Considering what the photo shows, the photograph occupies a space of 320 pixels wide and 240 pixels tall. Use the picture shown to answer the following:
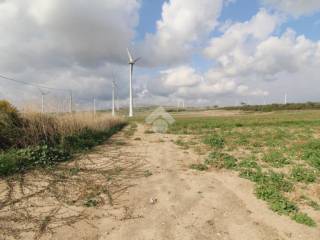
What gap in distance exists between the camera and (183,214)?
3768 mm

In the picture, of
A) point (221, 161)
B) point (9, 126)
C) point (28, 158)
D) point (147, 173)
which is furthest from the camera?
point (9, 126)

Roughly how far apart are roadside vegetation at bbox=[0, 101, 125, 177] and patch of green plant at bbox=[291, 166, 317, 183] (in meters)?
5.47

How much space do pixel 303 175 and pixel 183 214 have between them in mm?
3242

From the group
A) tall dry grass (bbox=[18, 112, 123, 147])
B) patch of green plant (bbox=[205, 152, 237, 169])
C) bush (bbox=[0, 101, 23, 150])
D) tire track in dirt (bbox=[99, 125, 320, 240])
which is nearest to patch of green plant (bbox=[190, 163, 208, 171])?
patch of green plant (bbox=[205, 152, 237, 169])

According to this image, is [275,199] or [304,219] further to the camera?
[275,199]

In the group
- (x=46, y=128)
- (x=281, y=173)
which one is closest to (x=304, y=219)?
(x=281, y=173)

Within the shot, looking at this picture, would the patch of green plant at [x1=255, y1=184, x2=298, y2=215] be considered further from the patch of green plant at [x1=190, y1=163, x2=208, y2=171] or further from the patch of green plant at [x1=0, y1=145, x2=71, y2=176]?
the patch of green plant at [x1=0, y1=145, x2=71, y2=176]

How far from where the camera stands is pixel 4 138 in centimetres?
710

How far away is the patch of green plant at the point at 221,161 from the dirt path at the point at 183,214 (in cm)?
91

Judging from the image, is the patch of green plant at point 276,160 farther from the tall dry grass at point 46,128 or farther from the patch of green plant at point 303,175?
the tall dry grass at point 46,128

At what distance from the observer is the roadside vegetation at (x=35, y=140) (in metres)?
5.96

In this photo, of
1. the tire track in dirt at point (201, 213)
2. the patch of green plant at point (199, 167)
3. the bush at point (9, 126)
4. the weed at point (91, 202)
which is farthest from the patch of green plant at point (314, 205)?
the bush at point (9, 126)

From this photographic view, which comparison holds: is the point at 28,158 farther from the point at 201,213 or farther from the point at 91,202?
the point at 201,213

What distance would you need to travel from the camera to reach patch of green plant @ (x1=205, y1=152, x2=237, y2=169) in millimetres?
6642
